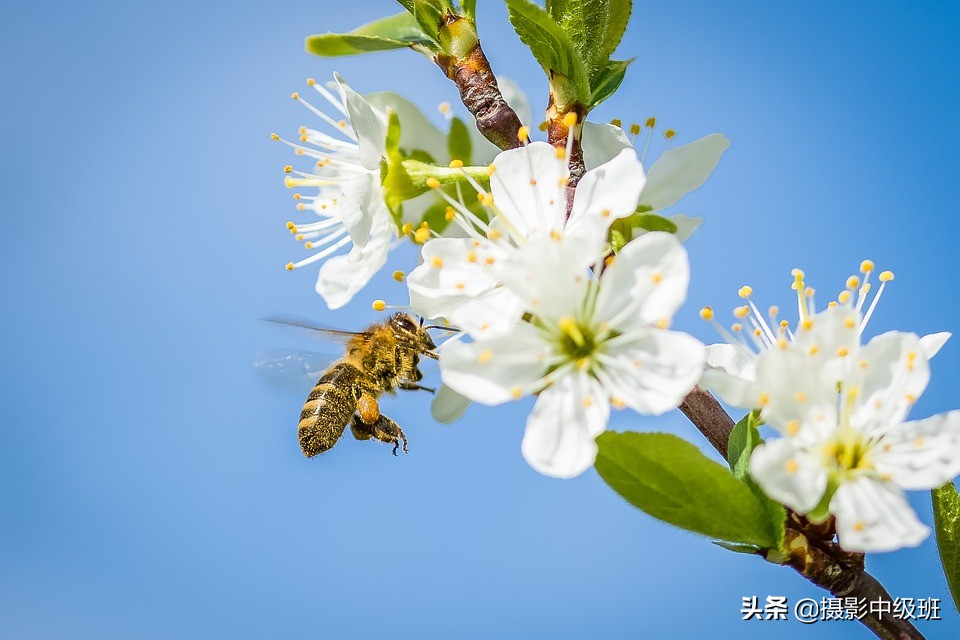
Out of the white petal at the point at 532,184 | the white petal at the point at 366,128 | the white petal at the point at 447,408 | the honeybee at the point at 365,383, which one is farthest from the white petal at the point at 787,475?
the honeybee at the point at 365,383

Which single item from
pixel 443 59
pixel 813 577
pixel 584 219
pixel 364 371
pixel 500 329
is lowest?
pixel 813 577

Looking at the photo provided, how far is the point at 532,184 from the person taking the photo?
38.2 inches

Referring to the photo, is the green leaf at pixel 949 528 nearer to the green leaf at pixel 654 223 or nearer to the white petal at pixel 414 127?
the green leaf at pixel 654 223

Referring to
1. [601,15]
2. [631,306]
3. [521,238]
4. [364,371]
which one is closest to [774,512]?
[631,306]

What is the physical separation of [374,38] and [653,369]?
57 centimetres

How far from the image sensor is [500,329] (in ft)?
2.79

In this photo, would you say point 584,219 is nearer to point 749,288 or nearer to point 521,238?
point 521,238

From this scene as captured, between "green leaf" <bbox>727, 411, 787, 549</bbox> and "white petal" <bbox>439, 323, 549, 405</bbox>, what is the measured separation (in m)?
0.22

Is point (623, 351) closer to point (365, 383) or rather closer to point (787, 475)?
point (787, 475)

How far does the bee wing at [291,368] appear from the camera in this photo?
5.35 ft

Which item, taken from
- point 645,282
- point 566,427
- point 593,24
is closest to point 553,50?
point 593,24

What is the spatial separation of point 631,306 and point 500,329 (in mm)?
121

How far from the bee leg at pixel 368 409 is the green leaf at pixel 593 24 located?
67 centimetres

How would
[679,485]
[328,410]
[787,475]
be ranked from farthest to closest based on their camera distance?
1. [328,410]
2. [679,485]
3. [787,475]
